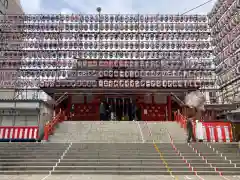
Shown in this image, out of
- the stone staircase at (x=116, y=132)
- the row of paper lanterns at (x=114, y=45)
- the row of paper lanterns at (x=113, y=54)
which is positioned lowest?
the stone staircase at (x=116, y=132)

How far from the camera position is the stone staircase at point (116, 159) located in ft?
37.7

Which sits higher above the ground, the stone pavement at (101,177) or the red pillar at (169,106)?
the red pillar at (169,106)

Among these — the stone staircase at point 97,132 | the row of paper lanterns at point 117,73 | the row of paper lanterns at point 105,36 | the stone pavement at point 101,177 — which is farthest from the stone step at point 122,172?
the row of paper lanterns at point 105,36

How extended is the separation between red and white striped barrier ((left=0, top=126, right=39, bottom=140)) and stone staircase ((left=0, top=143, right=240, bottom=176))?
253cm

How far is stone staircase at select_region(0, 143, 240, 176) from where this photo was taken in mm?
11484

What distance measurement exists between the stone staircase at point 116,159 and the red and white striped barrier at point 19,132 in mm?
2528

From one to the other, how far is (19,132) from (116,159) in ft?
28.6

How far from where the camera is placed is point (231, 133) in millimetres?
16953

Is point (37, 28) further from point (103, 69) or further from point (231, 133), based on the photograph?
point (231, 133)

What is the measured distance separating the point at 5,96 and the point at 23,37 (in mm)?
7615

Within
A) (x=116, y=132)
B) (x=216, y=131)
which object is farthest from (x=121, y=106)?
(x=216, y=131)

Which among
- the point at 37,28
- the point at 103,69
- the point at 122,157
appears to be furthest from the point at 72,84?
the point at 122,157

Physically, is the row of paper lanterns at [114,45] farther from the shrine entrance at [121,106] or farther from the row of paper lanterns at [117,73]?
the shrine entrance at [121,106]

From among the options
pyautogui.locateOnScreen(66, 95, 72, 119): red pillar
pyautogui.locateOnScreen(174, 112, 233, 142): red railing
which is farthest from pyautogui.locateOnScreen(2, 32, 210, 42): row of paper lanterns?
pyautogui.locateOnScreen(174, 112, 233, 142): red railing
